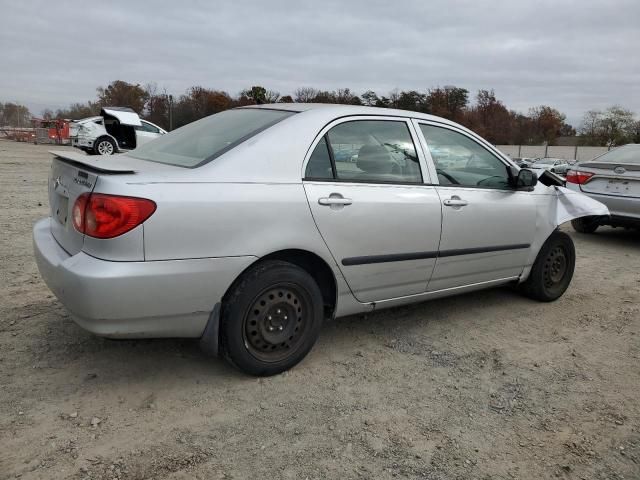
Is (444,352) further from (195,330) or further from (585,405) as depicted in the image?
(195,330)

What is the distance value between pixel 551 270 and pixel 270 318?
287cm

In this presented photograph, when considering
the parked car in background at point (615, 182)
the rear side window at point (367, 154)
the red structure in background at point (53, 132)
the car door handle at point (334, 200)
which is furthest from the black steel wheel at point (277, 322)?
the red structure in background at point (53, 132)

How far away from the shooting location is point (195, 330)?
2787 millimetres

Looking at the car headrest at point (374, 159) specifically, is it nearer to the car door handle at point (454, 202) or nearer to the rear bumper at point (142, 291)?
the car door handle at point (454, 202)

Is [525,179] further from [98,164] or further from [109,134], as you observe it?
[109,134]

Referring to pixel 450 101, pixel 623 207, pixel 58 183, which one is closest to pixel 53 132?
pixel 623 207

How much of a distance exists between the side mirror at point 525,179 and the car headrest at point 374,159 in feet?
4.01

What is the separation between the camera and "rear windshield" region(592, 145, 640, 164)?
7.48 metres

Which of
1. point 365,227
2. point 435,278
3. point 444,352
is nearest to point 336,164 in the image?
point 365,227

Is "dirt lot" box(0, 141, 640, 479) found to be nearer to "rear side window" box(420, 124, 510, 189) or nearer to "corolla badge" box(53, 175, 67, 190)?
"corolla badge" box(53, 175, 67, 190)

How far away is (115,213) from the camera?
2506mm

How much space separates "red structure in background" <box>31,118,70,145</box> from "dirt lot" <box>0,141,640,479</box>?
29071 mm

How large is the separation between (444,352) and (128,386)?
2.01m

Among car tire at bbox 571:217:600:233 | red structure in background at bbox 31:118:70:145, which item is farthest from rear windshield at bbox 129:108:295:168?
red structure in background at bbox 31:118:70:145
